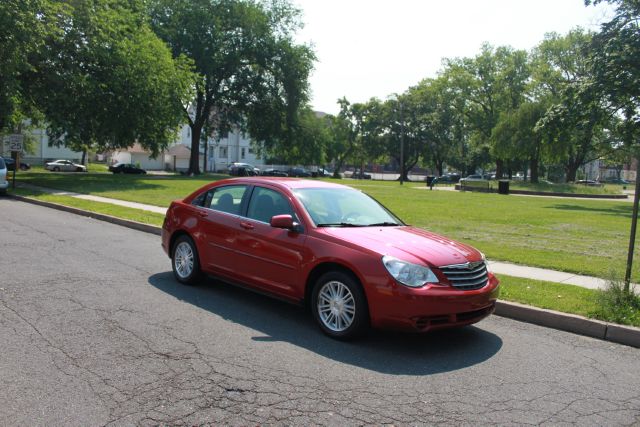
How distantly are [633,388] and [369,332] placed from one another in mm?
2388

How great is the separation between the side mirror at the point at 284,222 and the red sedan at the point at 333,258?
0.01m

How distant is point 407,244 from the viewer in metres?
5.61

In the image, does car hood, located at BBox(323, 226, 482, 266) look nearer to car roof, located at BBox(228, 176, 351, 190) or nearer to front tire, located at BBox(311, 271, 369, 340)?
front tire, located at BBox(311, 271, 369, 340)

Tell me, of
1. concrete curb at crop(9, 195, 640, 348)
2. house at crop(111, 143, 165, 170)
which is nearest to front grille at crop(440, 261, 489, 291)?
concrete curb at crop(9, 195, 640, 348)

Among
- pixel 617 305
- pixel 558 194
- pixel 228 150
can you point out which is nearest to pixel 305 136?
pixel 558 194

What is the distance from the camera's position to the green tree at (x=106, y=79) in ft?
94.1

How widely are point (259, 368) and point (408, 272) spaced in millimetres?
1618

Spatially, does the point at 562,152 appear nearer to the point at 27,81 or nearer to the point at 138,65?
the point at 138,65

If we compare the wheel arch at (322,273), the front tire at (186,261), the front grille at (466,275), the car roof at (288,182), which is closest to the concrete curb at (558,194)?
the car roof at (288,182)

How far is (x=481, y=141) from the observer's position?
7075 cm

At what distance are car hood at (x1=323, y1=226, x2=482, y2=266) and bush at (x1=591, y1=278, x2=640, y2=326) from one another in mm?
1822

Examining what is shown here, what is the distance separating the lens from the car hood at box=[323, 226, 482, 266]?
5336mm

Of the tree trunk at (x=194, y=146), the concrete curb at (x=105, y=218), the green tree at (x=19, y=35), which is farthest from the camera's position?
the tree trunk at (x=194, y=146)

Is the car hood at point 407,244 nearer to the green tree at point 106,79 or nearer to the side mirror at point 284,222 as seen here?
the side mirror at point 284,222
